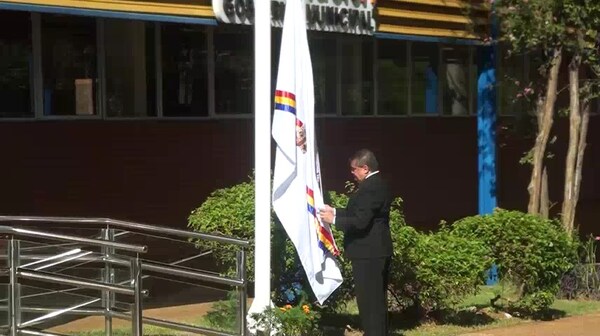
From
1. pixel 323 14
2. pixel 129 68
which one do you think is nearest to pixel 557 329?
pixel 323 14

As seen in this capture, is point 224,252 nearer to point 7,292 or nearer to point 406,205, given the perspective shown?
point 7,292

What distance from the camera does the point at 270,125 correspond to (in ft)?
32.0

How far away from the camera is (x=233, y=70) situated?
15.7m

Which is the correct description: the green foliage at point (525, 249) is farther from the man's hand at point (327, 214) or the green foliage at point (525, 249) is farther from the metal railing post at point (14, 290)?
the metal railing post at point (14, 290)

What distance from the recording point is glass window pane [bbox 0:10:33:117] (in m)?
13.0

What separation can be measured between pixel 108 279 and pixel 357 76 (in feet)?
30.6

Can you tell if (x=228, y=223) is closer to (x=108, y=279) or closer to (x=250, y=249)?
(x=250, y=249)

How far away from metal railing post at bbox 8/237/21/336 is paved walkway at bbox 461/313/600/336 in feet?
15.1

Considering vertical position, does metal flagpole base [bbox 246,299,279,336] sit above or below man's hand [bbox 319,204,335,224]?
below

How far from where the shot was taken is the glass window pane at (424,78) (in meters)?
18.8

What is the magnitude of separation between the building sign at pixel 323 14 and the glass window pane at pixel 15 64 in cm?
250

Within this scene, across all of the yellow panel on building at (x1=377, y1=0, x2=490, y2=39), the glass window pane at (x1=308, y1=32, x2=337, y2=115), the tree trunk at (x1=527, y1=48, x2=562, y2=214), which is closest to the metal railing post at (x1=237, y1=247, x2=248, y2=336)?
the yellow panel on building at (x1=377, y1=0, x2=490, y2=39)

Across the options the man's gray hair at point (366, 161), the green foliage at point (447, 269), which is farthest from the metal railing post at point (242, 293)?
the green foliage at point (447, 269)

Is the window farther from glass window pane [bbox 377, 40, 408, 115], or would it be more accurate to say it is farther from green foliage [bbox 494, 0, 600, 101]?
green foliage [bbox 494, 0, 600, 101]
